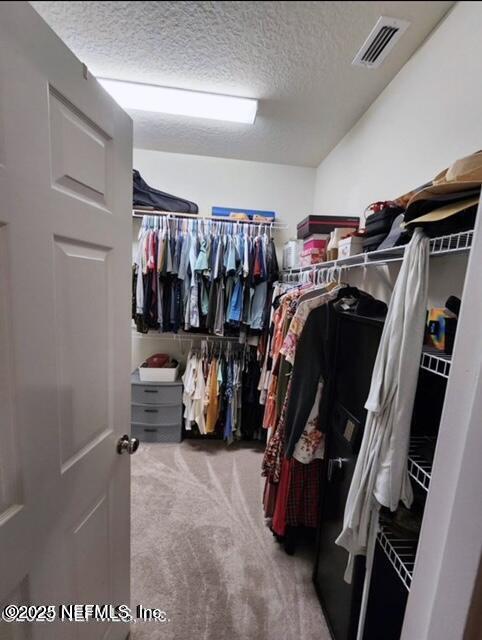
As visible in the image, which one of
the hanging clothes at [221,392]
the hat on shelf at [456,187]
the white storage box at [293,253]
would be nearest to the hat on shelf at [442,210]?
the hat on shelf at [456,187]

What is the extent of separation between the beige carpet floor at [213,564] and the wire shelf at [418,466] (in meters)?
0.98

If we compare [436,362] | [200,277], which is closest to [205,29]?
[436,362]

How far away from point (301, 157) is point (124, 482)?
8.65 feet

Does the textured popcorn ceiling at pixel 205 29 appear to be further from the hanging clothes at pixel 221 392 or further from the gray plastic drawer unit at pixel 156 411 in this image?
the gray plastic drawer unit at pixel 156 411

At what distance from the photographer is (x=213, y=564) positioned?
1536 millimetres

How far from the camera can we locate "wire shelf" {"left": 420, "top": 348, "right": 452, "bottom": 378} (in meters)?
0.75

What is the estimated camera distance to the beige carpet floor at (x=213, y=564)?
1.26 m

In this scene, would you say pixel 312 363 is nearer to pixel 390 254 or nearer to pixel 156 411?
pixel 390 254

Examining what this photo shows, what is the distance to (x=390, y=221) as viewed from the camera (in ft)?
3.85

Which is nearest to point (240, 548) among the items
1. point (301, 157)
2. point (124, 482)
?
point (124, 482)

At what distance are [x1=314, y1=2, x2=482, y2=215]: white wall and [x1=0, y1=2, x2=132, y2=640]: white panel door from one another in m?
0.98

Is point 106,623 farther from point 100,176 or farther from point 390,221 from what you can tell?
point 390,221

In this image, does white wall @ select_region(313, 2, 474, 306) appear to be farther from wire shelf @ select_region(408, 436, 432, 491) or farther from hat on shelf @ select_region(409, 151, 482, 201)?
wire shelf @ select_region(408, 436, 432, 491)

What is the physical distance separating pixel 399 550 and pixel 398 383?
1.80 ft
